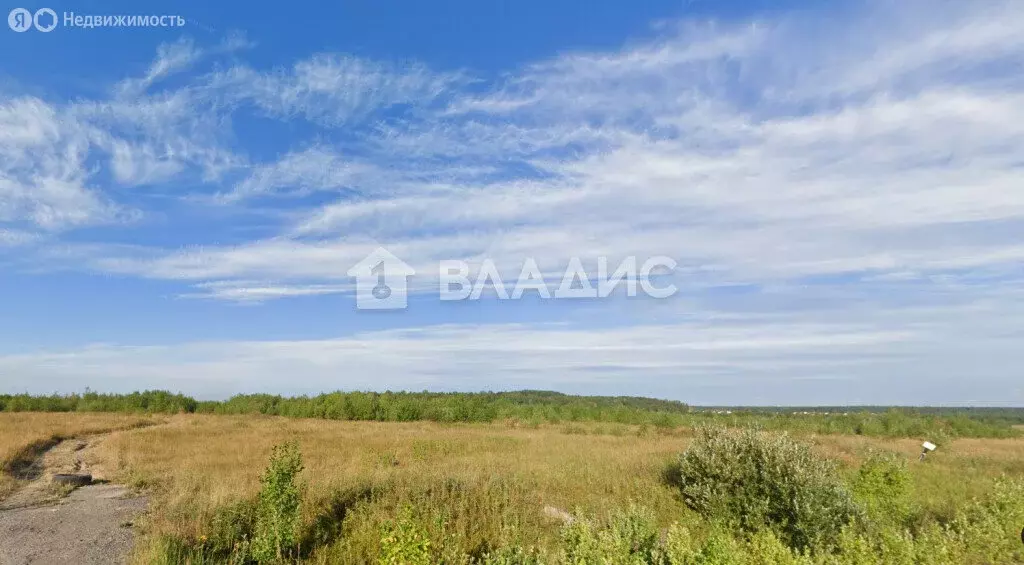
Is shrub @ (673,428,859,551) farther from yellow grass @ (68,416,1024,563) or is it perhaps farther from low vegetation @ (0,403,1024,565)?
yellow grass @ (68,416,1024,563)

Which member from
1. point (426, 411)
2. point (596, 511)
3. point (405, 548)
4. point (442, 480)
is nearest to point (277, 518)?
point (405, 548)

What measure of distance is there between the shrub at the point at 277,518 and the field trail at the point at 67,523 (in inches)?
80.4

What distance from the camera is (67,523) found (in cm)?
1079

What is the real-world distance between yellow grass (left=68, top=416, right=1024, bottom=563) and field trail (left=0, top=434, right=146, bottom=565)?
1.81 ft

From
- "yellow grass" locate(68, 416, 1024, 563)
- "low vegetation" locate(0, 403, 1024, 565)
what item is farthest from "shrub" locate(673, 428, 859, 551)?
"yellow grass" locate(68, 416, 1024, 563)

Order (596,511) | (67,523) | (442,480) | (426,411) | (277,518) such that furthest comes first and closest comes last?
(426,411) → (442,480) → (596,511) → (67,523) → (277,518)

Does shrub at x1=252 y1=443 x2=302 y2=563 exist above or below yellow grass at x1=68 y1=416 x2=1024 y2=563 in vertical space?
above

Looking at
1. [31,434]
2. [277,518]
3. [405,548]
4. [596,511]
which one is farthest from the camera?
[31,434]

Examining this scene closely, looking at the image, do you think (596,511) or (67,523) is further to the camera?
(596,511)

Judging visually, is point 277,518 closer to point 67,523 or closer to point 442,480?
point 67,523

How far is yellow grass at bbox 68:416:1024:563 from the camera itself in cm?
1065

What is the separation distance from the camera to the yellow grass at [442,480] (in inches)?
419

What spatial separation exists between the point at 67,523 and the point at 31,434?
20721mm

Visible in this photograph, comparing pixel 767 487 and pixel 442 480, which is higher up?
pixel 767 487
